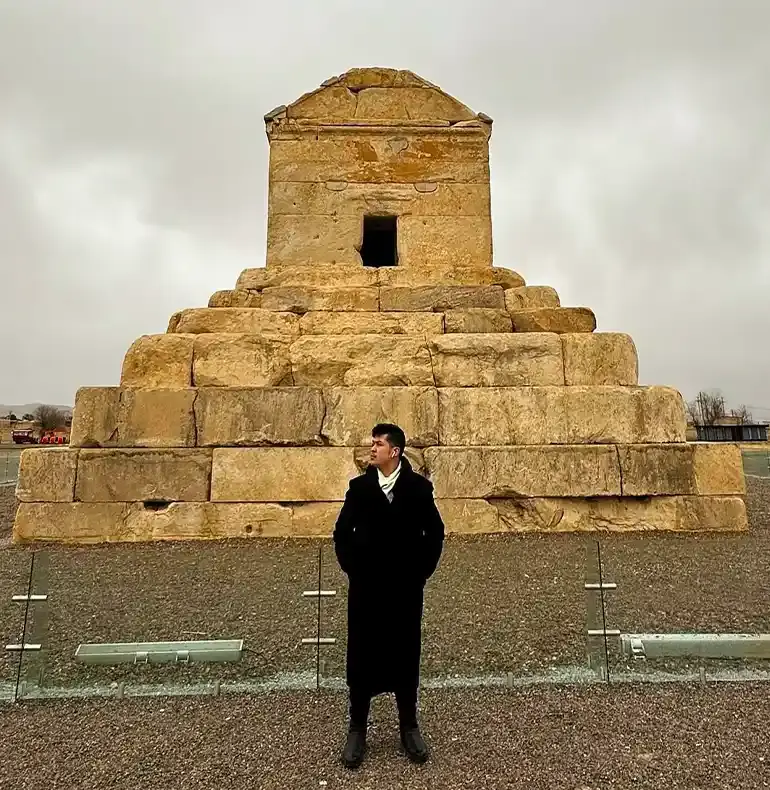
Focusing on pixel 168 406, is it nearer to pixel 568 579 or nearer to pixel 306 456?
pixel 306 456

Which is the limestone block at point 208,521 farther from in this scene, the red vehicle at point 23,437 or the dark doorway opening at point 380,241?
the red vehicle at point 23,437

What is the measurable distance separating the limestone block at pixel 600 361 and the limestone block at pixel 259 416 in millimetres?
3143

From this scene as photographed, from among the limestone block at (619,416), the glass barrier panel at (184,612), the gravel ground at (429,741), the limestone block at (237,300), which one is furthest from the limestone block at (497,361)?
the gravel ground at (429,741)

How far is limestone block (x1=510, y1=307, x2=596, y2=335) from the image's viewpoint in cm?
763

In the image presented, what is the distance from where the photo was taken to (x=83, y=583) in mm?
4910

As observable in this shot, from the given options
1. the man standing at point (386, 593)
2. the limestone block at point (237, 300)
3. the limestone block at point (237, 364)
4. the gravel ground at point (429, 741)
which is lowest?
the gravel ground at point (429, 741)

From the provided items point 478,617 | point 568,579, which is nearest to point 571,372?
point 568,579

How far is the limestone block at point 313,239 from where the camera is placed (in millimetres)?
8547

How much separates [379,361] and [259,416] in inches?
62.9

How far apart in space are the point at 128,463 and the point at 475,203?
607 centimetres

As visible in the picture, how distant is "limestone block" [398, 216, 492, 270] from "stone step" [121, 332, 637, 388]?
72.8 inches

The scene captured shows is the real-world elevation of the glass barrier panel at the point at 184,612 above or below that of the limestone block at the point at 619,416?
below

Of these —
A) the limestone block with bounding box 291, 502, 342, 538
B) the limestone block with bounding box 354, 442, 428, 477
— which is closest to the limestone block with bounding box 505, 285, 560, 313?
the limestone block with bounding box 354, 442, 428, 477

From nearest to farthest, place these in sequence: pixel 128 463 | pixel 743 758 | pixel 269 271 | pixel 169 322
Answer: pixel 743 758
pixel 128 463
pixel 169 322
pixel 269 271
